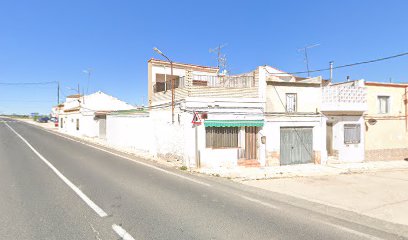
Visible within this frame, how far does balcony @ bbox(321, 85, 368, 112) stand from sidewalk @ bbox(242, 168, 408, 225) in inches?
192

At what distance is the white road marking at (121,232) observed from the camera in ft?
15.6

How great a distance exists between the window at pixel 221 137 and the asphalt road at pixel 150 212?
3691mm

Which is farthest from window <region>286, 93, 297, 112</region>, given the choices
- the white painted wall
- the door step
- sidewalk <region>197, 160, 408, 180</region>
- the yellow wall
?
the yellow wall

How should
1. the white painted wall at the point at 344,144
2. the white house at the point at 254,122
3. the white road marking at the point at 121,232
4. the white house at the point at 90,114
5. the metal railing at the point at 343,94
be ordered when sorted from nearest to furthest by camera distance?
1. the white road marking at the point at 121,232
2. the white house at the point at 254,122
3. the metal railing at the point at 343,94
4. the white painted wall at the point at 344,144
5. the white house at the point at 90,114

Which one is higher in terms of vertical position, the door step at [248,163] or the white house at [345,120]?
the white house at [345,120]

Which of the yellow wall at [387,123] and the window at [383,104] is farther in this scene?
the window at [383,104]

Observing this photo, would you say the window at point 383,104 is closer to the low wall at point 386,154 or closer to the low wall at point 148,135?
the low wall at point 386,154

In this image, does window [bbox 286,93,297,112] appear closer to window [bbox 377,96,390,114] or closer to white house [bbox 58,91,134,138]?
window [bbox 377,96,390,114]

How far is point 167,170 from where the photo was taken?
11.9m

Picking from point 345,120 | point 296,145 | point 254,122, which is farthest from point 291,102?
point 345,120

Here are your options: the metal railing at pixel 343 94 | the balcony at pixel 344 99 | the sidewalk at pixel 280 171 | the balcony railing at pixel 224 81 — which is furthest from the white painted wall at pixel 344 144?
the balcony railing at pixel 224 81

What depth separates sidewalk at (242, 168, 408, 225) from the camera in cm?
684

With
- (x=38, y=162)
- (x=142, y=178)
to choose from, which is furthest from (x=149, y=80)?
(x=142, y=178)

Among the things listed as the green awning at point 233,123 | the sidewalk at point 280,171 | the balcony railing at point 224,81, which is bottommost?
the sidewalk at point 280,171
